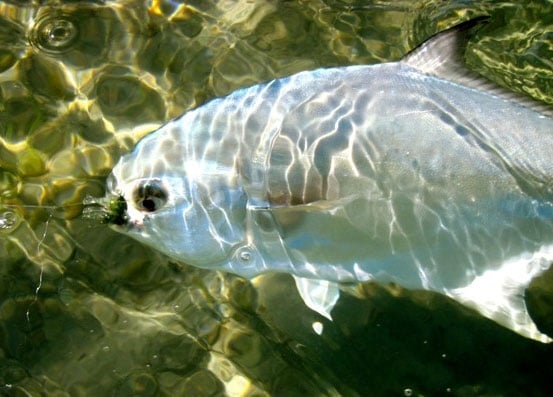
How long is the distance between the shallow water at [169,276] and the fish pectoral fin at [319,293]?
0.88 ft

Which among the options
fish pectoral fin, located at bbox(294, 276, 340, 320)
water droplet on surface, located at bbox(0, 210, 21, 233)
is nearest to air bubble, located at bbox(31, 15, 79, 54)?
water droplet on surface, located at bbox(0, 210, 21, 233)

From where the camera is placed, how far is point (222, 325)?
9.48ft

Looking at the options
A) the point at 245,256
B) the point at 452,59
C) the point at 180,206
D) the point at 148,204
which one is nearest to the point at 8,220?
the point at 148,204

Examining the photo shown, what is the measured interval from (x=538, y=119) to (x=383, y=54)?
164cm

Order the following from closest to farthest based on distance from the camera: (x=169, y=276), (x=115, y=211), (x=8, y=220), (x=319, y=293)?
(x=115, y=211) → (x=319, y=293) → (x=169, y=276) → (x=8, y=220)

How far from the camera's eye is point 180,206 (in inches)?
96.7

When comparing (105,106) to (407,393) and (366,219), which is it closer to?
(366,219)

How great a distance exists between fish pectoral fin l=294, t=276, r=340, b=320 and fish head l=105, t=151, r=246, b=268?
0.35 meters

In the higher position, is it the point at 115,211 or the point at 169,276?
the point at 115,211

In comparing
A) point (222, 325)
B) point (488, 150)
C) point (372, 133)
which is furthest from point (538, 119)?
point (222, 325)

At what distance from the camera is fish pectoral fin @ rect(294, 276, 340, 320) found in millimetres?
2631

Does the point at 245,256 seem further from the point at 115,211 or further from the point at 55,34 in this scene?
the point at 55,34

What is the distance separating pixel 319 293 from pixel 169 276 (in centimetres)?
76

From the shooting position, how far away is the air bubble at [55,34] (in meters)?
3.77
